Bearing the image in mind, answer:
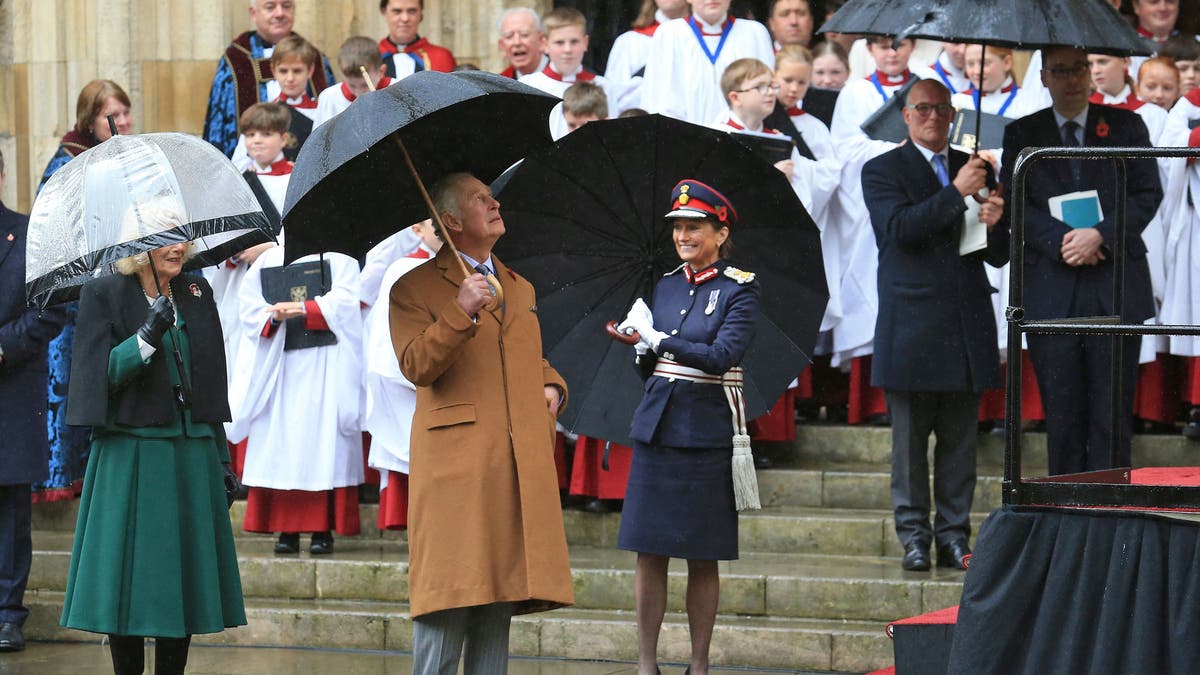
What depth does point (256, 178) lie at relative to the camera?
9820 millimetres

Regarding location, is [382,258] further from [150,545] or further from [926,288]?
[150,545]

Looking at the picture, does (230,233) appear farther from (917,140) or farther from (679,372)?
(917,140)

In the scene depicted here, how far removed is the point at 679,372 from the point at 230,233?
1.75 metres

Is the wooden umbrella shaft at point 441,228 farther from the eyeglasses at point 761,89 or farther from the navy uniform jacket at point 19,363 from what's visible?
the eyeglasses at point 761,89

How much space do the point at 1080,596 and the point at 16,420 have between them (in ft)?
18.4

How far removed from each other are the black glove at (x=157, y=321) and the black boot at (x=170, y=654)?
1095 millimetres

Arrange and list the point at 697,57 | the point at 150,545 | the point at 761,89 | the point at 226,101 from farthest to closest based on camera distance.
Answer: the point at 226,101, the point at 697,57, the point at 761,89, the point at 150,545

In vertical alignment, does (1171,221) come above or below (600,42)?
below

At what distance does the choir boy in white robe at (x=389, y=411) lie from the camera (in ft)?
30.8

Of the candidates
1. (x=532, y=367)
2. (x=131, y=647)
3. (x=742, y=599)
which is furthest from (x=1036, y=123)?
(x=131, y=647)

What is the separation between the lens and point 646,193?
7.34 meters

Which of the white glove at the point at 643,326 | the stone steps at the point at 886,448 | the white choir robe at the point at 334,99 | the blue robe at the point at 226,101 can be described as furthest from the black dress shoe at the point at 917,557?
the blue robe at the point at 226,101

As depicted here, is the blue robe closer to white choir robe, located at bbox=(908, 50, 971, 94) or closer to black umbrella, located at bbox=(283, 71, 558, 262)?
white choir robe, located at bbox=(908, 50, 971, 94)

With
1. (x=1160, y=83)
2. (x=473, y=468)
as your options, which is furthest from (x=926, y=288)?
(x=473, y=468)
